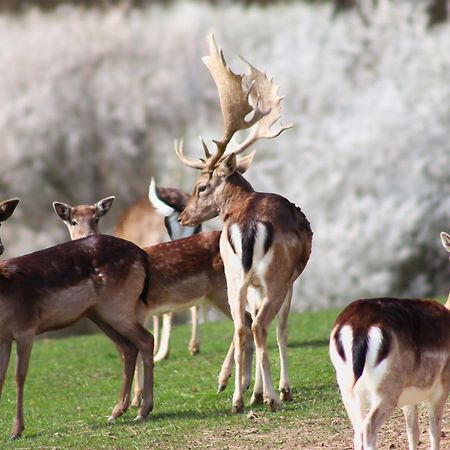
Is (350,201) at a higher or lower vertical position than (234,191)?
lower

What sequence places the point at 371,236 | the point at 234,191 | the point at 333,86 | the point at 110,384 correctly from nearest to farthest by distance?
the point at 234,191
the point at 110,384
the point at 371,236
the point at 333,86

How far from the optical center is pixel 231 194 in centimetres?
930

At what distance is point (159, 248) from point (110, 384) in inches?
65.8

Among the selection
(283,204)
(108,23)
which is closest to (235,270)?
(283,204)

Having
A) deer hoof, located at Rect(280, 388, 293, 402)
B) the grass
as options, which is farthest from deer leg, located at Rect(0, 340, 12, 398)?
deer hoof, located at Rect(280, 388, 293, 402)

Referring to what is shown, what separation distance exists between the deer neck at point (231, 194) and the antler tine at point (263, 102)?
0.56 meters

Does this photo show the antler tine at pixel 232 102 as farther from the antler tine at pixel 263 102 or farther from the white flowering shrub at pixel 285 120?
the white flowering shrub at pixel 285 120

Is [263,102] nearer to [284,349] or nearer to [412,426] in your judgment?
A: [284,349]

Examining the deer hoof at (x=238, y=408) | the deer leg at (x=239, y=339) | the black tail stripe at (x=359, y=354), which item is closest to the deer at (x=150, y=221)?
the deer leg at (x=239, y=339)

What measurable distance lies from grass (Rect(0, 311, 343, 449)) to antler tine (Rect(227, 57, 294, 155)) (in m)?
1.86

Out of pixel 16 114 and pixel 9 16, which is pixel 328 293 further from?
pixel 9 16

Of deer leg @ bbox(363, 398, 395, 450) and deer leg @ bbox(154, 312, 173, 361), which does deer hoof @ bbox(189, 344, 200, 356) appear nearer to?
deer leg @ bbox(154, 312, 173, 361)

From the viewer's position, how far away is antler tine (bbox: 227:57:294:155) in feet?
33.0

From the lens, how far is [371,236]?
19969 mm
